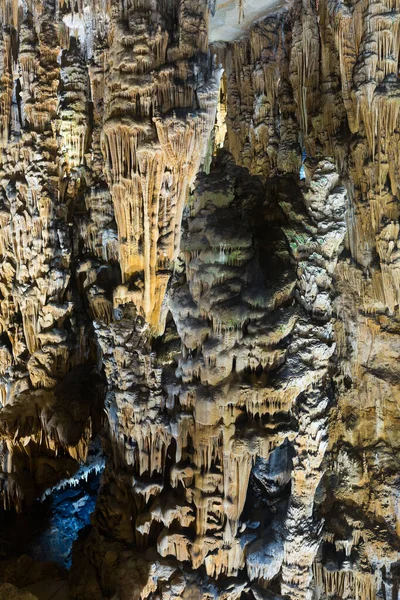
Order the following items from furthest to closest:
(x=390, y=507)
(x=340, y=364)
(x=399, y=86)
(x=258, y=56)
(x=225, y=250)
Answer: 1. (x=258, y=56)
2. (x=340, y=364)
3. (x=390, y=507)
4. (x=399, y=86)
5. (x=225, y=250)

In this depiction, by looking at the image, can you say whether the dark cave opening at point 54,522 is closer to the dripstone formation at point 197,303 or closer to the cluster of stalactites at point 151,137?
the dripstone formation at point 197,303

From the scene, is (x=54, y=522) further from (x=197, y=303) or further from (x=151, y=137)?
(x=151, y=137)

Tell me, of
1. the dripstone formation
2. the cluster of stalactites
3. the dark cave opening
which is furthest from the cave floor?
the cluster of stalactites

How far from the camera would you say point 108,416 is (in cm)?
590

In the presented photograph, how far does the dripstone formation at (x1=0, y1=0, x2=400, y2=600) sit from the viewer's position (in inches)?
211

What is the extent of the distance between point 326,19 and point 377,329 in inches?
176

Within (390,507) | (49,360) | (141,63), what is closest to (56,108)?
(141,63)

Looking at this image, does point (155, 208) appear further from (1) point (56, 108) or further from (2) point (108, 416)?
(1) point (56, 108)

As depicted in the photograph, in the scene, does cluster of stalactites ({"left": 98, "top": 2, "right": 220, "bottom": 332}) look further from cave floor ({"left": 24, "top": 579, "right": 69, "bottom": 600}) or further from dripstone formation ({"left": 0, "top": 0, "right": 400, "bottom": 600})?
cave floor ({"left": 24, "top": 579, "right": 69, "bottom": 600})

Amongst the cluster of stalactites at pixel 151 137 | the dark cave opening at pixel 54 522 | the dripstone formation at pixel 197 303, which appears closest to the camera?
the dripstone formation at pixel 197 303

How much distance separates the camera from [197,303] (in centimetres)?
550

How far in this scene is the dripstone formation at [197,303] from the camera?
5.35 m

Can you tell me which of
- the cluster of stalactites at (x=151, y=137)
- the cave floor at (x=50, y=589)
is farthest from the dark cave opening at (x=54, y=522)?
the cluster of stalactites at (x=151, y=137)

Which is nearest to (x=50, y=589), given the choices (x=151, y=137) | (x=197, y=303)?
(x=197, y=303)
